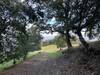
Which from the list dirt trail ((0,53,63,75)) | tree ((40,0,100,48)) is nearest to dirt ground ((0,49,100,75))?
dirt trail ((0,53,63,75))

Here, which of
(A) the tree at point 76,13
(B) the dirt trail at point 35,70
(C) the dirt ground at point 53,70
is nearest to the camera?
(C) the dirt ground at point 53,70

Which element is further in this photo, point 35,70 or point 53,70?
point 35,70

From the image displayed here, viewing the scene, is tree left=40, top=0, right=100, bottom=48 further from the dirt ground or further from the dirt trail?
the dirt trail

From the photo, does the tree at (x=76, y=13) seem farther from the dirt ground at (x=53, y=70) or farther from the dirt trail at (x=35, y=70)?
the dirt trail at (x=35, y=70)

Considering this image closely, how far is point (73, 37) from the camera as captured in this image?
75.5ft

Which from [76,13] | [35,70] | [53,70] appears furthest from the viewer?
[76,13]

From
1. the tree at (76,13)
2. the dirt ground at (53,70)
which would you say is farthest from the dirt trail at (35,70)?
the tree at (76,13)

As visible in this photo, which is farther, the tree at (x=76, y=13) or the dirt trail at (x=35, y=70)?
the tree at (x=76, y=13)

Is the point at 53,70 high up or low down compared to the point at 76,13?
down

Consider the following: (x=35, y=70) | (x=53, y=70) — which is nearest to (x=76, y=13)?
(x=53, y=70)

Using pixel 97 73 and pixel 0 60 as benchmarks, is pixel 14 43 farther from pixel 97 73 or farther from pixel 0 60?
pixel 97 73

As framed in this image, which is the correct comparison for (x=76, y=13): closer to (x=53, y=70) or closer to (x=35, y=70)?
(x=53, y=70)

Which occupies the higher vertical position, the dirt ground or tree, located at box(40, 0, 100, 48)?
tree, located at box(40, 0, 100, 48)

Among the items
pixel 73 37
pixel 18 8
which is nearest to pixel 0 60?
pixel 18 8
